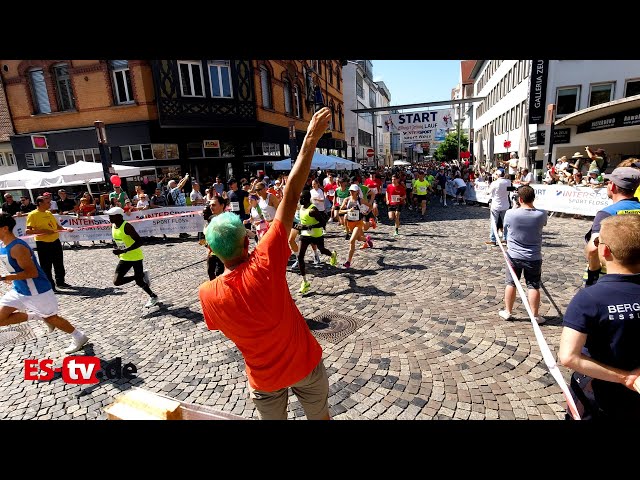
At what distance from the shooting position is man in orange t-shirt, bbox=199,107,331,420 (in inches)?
76.4

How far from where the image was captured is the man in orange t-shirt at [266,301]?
1940mm

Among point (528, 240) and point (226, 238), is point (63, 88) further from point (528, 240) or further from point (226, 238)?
point (528, 240)

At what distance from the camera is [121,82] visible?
1819 cm

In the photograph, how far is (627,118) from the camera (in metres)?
17.1

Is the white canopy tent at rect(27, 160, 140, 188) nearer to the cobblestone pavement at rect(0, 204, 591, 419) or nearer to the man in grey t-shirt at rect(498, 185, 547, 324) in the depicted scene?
the cobblestone pavement at rect(0, 204, 591, 419)

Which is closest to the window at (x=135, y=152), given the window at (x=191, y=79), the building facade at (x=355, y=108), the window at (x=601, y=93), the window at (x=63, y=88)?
the window at (x=191, y=79)

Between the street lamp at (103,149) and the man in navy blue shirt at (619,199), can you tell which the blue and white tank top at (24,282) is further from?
the street lamp at (103,149)

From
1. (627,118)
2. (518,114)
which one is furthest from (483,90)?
(627,118)

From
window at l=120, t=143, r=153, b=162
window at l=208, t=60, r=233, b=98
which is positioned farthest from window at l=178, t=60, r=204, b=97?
window at l=120, t=143, r=153, b=162

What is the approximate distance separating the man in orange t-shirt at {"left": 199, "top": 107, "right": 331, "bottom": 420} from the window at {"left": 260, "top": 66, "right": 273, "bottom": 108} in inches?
843

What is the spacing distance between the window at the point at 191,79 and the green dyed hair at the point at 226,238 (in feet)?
62.7

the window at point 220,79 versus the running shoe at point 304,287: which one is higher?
the window at point 220,79
